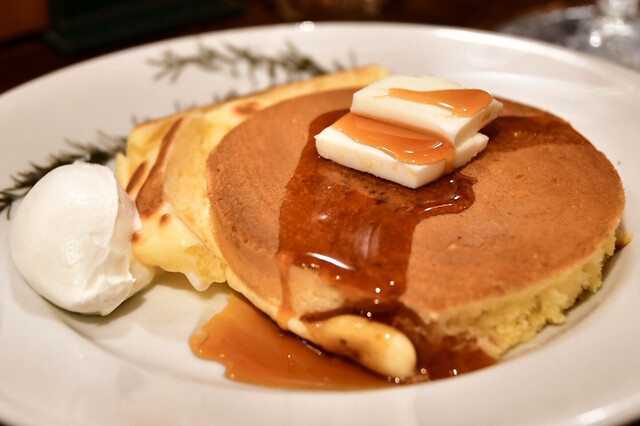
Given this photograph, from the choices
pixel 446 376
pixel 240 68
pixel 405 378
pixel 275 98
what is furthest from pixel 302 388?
pixel 240 68

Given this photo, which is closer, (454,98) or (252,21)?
(454,98)

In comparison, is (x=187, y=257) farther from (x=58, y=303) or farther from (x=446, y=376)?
(x=446, y=376)

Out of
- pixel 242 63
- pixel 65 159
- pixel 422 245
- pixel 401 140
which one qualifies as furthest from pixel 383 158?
pixel 242 63

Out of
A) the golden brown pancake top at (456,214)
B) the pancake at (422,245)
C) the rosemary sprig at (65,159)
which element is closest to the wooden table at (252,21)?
the rosemary sprig at (65,159)

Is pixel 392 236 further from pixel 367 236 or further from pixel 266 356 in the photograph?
pixel 266 356

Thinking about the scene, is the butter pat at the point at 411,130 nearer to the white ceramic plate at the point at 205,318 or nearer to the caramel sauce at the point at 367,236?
the caramel sauce at the point at 367,236
